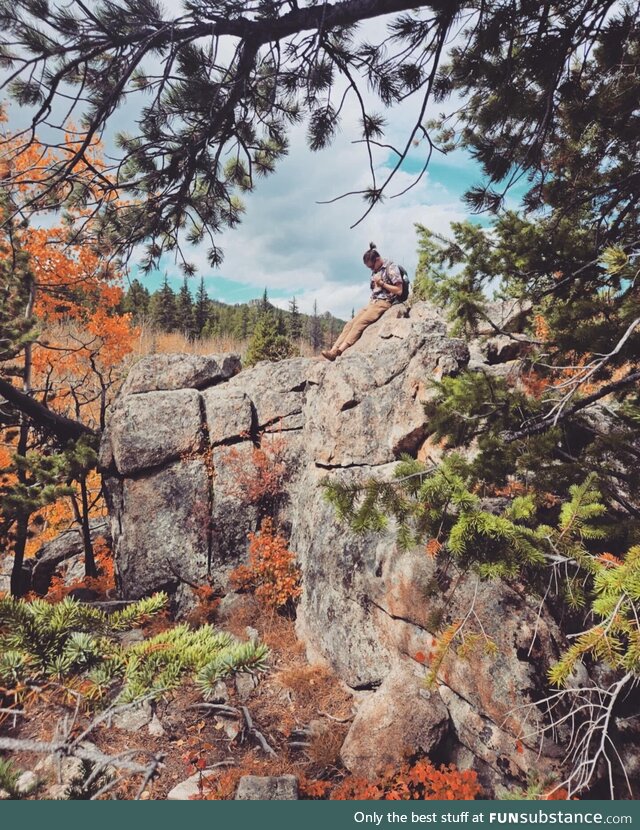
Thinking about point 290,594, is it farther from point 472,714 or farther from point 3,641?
point 3,641

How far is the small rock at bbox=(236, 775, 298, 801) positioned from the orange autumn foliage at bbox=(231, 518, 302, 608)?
338cm

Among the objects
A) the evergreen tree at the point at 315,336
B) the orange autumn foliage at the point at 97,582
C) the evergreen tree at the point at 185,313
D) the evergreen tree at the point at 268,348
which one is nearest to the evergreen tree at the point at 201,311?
the evergreen tree at the point at 185,313

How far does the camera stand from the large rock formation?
13.4ft

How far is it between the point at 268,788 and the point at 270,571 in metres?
3.90

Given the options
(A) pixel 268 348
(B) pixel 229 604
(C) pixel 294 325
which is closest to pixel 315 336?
(C) pixel 294 325

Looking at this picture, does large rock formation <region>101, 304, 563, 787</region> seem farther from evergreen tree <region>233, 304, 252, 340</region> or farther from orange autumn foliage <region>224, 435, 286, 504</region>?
evergreen tree <region>233, 304, 252, 340</region>

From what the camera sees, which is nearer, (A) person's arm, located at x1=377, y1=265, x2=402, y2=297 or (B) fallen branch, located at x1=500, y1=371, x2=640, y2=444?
(B) fallen branch, located at x1=500, y1=371, x2=640, y2=444

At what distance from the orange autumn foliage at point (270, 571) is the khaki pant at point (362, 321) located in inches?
155

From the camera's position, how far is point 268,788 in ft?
12.8

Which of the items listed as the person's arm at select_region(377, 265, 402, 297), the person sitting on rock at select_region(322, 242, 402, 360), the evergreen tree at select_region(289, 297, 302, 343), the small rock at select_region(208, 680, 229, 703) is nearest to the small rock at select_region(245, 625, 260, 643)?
the small rock at select_region(208, 680, 229, 703)

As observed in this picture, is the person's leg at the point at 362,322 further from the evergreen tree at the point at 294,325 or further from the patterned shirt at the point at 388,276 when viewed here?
the evergreen tree at the point at 294,325

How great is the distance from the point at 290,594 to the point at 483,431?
5.28 metres

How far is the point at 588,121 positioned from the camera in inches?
114

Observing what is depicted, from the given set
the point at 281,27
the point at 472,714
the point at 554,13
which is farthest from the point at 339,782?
the point at 554,13
